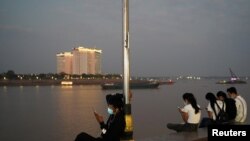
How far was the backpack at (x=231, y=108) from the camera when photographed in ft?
30.1

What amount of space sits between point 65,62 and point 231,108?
173m

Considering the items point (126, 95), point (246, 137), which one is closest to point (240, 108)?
Result: point (126, 95)

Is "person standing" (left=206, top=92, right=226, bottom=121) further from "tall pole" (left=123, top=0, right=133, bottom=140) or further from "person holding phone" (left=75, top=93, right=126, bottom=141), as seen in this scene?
"person holding phone" (left=75, top=93, right=126, bottom=141)

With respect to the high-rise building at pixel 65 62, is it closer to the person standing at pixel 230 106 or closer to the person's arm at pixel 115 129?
the person standing at pixel 230 106

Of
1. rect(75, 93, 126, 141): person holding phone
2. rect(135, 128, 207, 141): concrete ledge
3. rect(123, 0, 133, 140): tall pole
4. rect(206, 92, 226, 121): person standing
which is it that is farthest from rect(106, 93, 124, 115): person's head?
rect(206, 92, 226, 121): person standing

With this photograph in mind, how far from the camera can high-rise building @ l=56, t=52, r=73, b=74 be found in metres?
177

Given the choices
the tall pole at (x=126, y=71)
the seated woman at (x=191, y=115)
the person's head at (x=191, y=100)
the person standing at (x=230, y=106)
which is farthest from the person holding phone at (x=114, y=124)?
the person standing at (x=230, y=106)

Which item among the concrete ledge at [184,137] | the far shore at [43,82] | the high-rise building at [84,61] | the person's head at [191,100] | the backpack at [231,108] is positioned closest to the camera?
the concrete ledge at [184,137]

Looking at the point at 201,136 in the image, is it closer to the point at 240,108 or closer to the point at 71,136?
the point at 240,108

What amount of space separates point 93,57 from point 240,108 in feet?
534

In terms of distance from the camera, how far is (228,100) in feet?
30.2

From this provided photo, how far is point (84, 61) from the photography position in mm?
168625

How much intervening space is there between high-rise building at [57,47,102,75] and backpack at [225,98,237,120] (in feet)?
519

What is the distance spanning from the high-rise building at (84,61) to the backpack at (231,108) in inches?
6227
